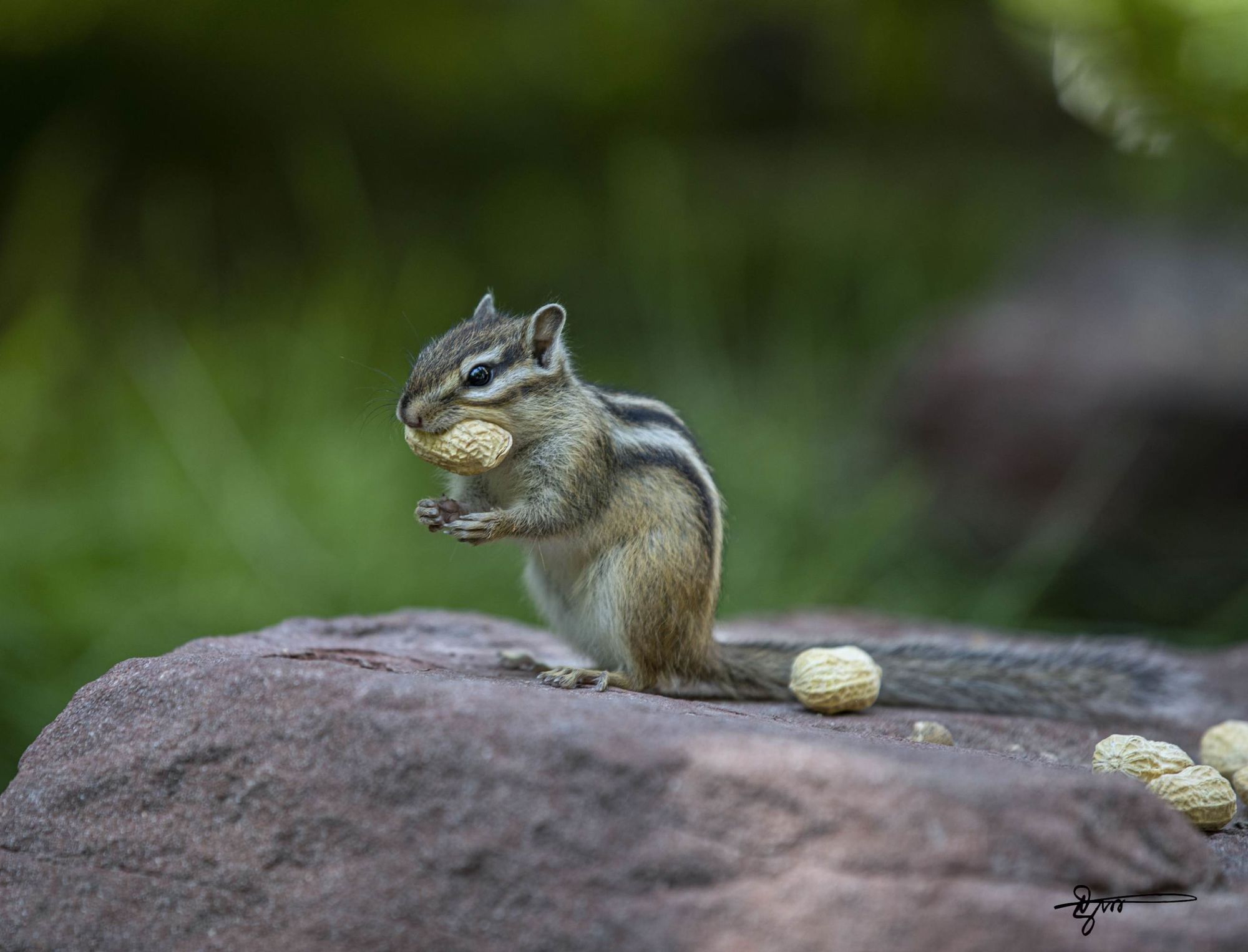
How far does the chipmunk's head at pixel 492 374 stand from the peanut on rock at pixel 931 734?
1.23 meters

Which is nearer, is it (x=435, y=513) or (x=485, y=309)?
(x=435, y=513)

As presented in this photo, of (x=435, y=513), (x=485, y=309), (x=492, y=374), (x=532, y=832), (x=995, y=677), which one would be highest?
(x=485, y=309)

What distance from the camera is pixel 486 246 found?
30.8 feet

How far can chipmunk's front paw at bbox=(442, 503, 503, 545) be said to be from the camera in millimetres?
2902

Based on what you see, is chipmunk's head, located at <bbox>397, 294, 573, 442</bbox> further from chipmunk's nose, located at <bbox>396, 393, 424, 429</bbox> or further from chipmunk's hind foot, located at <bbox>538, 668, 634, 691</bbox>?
chipmunk's hind foot, located at <bbox>538, 668, 634, 691</bbox>

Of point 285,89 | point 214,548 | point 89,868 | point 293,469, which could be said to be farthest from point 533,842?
point 285,89

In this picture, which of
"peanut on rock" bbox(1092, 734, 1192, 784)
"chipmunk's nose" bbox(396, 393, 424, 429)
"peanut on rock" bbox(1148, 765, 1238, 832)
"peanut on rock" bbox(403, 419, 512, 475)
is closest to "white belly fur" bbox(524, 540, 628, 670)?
"peanut on rock" bbox(403, 419, 512, 475)

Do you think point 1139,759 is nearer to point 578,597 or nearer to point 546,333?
point 578,597

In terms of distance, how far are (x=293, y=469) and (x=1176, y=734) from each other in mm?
3978

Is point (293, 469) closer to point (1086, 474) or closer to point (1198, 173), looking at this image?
point (1086, 474)

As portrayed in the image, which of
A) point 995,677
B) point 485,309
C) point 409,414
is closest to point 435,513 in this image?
point 409,414
